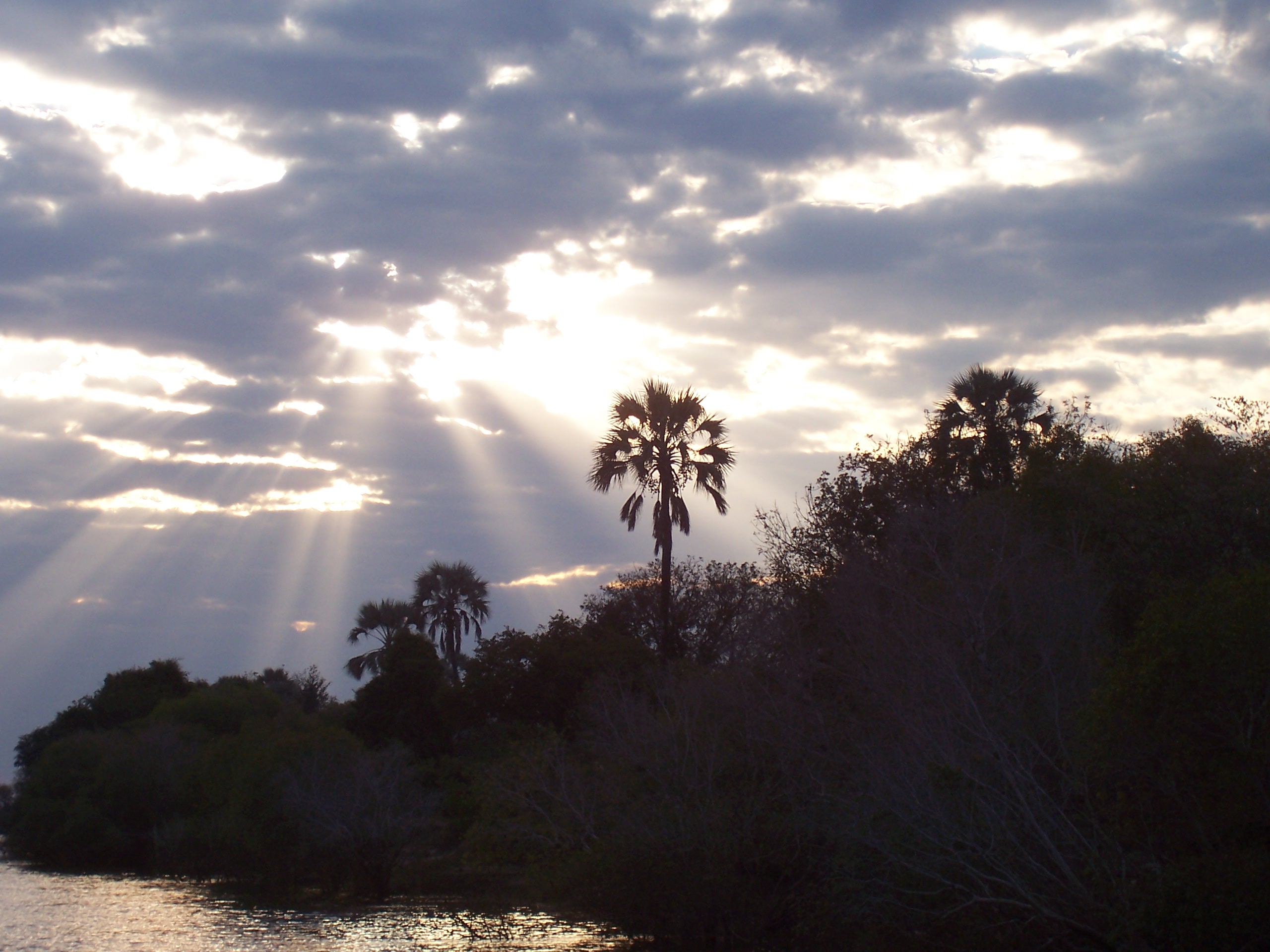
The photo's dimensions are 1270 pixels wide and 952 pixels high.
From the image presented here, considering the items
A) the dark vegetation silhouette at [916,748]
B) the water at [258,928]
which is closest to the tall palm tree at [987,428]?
the dark vegetation silhouette at [916,748]

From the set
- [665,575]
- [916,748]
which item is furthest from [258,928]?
[916,748]

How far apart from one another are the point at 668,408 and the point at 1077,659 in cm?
1878

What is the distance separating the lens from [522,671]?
32.6 meters

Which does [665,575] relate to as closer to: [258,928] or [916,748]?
[258,928]

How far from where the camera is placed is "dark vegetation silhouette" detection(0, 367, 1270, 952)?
11742 millimetres

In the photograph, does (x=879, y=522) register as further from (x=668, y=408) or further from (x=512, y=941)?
(x=512, y=941)

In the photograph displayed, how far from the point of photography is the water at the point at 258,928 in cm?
1947

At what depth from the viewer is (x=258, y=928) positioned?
2228 cm

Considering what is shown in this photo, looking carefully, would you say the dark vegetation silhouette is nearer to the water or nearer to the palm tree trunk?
the palm tree trunk

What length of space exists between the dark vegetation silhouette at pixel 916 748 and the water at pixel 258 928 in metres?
1.48

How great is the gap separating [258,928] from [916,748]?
15596mm

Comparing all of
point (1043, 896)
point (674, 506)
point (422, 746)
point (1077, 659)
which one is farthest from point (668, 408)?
point (1043, 896)

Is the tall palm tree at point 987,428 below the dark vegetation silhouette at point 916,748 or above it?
above

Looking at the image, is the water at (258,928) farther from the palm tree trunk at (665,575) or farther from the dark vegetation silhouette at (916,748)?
the palm tree trunk at (665,575)
